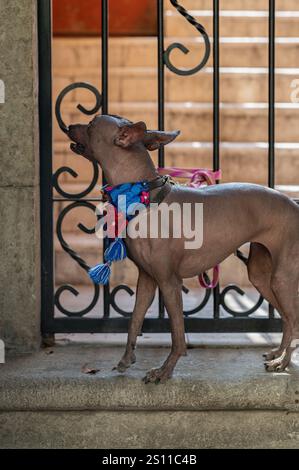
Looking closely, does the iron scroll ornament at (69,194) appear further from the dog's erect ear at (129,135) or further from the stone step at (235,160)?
the stone step at (235,160)

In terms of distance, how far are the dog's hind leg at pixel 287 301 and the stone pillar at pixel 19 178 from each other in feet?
3.82

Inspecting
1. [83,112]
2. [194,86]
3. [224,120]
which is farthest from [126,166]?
[194,86]

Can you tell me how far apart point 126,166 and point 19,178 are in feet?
2.35

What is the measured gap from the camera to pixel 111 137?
3566 millimetres

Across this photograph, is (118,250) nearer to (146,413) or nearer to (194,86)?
(146,413)

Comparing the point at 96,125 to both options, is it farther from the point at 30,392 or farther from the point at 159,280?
the point at 30,392

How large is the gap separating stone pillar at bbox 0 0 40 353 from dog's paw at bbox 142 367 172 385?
74 centimetres

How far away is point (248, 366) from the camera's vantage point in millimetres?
3967

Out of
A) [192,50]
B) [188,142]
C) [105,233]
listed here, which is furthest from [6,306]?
[192,50]

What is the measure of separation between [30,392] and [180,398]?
0.64m

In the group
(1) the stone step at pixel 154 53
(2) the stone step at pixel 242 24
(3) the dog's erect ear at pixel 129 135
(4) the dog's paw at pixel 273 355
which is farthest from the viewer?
(2) the stone step at pixel 242 24

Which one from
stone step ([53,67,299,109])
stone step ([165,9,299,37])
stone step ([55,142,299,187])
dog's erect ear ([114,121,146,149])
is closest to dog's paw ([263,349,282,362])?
dog's erect ear ([114,121,146,149])

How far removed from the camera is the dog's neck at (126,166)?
11.8ft

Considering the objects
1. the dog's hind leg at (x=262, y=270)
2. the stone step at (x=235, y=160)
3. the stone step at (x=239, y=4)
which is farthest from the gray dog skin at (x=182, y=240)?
the stone step at (x=239, y=4)
